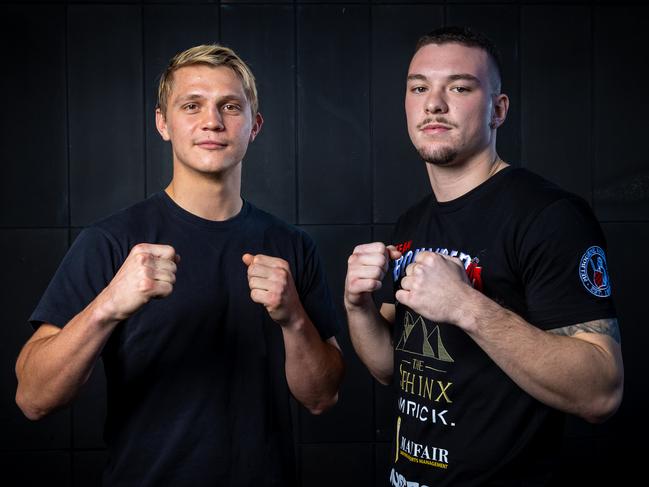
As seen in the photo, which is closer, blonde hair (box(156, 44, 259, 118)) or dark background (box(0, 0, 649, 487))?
blonde hair (box(156, 44, 259, 118))

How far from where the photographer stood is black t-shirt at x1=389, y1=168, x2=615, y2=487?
4.42 feet

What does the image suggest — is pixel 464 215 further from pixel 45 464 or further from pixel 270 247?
pixel 45 464

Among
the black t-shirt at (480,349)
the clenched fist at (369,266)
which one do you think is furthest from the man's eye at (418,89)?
the clenched fist at (369,266)

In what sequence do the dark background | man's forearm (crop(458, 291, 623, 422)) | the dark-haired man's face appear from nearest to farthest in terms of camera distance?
man's forearm (crop(458, 291, 623, 422))
the dark-haired man's face
the dark background

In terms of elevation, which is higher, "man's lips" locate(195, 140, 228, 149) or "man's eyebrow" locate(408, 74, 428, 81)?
"man's eyebrow" locate(408, 74, 428, 81)

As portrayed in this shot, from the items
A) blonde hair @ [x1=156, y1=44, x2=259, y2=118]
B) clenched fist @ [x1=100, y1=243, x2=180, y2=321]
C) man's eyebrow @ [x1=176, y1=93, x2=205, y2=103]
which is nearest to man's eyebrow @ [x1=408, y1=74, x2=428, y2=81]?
blonde hair @ [x1=156, y1=44, x2=259, y2=118]

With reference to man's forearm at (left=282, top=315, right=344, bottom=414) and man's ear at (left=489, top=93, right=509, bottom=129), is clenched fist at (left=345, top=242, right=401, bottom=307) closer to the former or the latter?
man's forearm at (left=282, top=315, right=344, bottom=414)

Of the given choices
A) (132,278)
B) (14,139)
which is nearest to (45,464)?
(14,139)

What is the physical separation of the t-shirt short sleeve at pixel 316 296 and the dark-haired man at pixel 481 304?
66mm

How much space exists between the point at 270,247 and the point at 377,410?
5.74 ft

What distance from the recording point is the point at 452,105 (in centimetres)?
157

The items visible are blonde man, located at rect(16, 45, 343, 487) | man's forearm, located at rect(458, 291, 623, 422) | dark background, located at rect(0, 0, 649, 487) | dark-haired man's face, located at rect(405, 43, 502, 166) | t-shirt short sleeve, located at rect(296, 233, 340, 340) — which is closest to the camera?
man's forearm, located at rect(458, 291, 623, 422)

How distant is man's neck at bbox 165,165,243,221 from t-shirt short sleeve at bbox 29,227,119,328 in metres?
0.21

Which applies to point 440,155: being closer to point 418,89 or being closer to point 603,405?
point 418,89
